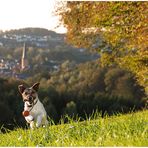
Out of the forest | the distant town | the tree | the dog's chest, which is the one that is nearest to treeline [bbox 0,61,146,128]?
the forest

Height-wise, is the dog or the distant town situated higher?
the dog

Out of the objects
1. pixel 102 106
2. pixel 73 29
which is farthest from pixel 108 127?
pixel 102 106

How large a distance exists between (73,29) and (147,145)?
1109 inches

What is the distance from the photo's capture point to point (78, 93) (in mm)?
102750

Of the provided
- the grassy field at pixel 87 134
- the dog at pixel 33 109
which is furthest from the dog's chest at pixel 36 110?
the grassy field at pixel 87 134

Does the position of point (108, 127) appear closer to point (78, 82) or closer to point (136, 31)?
point (136, 31)

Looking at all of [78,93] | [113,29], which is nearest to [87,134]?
[113,29]

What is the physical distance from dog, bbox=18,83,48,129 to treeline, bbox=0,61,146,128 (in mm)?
68937

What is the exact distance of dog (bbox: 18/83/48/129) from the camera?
8.76 m

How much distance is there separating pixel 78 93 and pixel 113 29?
75.6m

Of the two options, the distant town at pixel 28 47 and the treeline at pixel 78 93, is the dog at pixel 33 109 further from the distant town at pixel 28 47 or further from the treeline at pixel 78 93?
the treeline at pixel 78 93

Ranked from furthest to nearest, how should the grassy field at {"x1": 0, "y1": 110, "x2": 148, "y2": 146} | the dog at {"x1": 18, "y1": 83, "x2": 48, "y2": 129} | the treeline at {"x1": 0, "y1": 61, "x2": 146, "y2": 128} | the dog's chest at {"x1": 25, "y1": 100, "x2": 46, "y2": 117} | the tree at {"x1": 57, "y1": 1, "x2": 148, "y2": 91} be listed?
the treeline at {"x1": 0, "y1": 61, "x2": 146, "y2": 128}
the tree at {"x1": 57, "y1": 1, "x2": 148, "y2": 91}
the dog's chest at {"x1": 25, "y1": 100, "x2": 46, "y2": 117}
the dog at {"x1": 18, "y1": 83, "x2": 48, "y2": 129}
the grassy field at {"x1": 0, "y1": 110, "x2": 148, "y2": 146}

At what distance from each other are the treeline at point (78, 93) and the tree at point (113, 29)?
44823 mm

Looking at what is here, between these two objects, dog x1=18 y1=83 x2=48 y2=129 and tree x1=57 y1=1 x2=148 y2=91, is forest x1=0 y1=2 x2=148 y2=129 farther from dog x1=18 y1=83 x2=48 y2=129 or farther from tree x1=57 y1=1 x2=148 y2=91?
dog x1=18 y1=83 x2=48 y2=129
